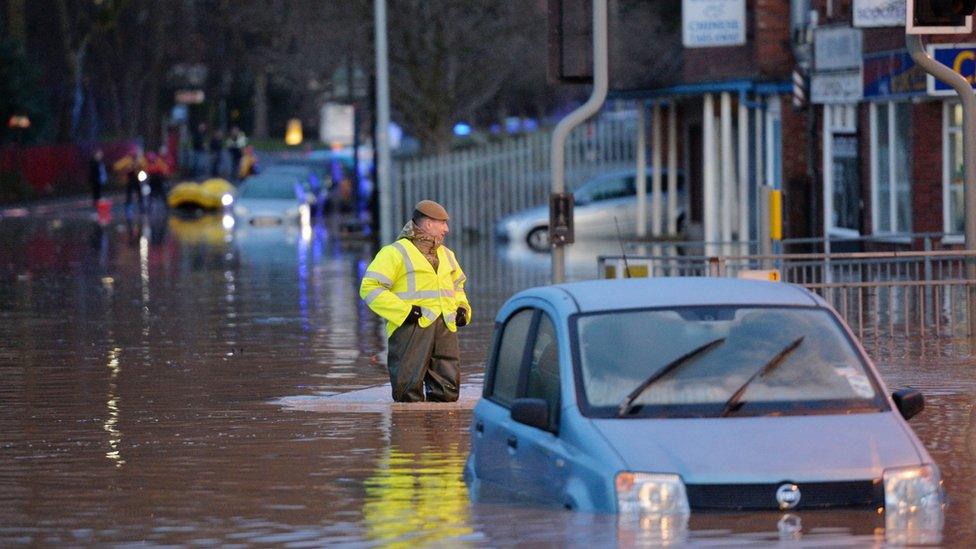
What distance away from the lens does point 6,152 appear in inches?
2697

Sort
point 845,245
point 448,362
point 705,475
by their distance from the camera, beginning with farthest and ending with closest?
point 845,245, point 448,362, point 705,475

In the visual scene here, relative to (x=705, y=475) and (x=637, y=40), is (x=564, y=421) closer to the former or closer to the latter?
(x=705, y=475)

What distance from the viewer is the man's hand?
1377 centimetres

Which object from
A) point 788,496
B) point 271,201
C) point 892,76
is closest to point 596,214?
point 271,201

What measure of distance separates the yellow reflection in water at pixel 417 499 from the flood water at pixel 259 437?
0.02m

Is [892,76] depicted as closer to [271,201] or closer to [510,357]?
[510,357]

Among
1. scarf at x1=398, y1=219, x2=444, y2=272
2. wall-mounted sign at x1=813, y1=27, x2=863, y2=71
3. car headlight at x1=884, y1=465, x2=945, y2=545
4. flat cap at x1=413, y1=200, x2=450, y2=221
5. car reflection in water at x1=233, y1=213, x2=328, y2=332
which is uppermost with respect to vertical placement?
wall-mounted sign at x1=813, y1=27, x2=863, y2=71

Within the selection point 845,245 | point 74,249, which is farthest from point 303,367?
point 74,249

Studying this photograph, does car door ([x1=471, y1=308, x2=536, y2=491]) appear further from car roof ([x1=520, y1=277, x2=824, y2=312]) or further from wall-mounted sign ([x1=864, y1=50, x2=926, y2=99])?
wall-mounted sign ([x1=864, y1=50, x2=926, y2=99])

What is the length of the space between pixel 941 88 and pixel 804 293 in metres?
14.7

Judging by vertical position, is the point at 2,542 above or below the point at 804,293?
below

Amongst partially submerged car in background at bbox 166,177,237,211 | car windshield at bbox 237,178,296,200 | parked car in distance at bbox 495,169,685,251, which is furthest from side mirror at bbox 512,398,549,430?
partially submerged car in background at bbox 166,177,237,211

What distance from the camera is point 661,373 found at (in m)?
9.02

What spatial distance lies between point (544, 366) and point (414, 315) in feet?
14.6
